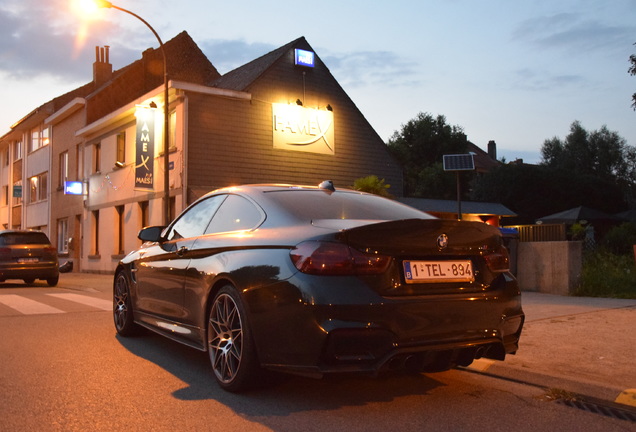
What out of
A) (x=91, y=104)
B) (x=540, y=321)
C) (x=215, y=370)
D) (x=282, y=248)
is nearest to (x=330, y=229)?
(x=282, y=248)

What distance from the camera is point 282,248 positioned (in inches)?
161

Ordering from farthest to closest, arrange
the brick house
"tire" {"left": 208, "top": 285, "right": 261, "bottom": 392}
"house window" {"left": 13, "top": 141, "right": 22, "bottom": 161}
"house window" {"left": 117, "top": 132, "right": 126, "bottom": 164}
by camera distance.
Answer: "house window" {"left": 13, "top": 141, "right": 22, "bottom": 161} < "house window" {"left": 117, "top": 132, "right": 126, "bottom": 164} < the brick house < "tire" {"left": 208, "top": 285, "right": 261, "bottom": 392}

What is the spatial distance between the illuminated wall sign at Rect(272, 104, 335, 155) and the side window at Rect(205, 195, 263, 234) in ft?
60.2

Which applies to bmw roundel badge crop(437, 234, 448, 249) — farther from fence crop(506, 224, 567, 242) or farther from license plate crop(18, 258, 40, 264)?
license plate crop(18, 258, 40, 264)

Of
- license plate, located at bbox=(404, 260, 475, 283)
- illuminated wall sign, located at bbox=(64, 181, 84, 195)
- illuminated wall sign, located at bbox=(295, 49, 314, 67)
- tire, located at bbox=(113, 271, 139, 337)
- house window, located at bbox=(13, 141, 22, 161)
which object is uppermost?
illuminated wall sign, located at bbox=(295, 49, 314, 67)

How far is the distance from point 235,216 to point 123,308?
2570 millimetres

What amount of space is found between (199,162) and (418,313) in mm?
18407

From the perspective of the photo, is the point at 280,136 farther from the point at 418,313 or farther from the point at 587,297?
the point at 418,313

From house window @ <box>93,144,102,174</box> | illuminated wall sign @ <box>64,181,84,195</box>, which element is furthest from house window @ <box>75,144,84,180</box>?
house window @ <box>93,144,102,174</box>

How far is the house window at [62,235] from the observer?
106 ft

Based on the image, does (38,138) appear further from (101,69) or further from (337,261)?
(337,261)

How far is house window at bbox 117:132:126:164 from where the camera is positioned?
2597 cm

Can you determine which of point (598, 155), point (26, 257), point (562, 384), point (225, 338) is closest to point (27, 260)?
point (26, 257)

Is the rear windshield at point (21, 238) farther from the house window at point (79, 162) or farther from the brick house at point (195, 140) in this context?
the house window at point (79, 162)
